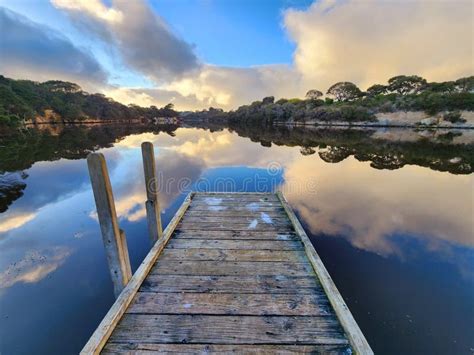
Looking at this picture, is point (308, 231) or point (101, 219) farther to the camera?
point (308, 231)

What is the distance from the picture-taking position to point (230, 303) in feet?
6.70

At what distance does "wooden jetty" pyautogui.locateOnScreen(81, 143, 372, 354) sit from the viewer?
1.64 meters

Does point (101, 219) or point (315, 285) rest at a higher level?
point (101, 219)

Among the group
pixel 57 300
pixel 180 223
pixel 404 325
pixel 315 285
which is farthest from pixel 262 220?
pixel 57 300

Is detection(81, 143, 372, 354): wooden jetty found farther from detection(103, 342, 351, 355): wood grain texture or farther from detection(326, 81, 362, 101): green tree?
detection(326, 81, 362, 101): green tree

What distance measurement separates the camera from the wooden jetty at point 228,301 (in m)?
1.64

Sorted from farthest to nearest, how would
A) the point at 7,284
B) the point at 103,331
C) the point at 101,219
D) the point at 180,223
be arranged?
the point at 180,223 → the point at 7,284 → the point at 101,219 → the point at 103,331

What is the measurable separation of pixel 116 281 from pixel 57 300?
5.34ft

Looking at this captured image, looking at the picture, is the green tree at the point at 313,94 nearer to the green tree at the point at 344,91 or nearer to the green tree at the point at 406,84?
the green tree at the point at 344,91

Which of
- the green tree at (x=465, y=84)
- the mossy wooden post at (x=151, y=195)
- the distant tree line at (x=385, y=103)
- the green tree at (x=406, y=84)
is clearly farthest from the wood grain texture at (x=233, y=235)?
the green tree at (x=406, y=84)

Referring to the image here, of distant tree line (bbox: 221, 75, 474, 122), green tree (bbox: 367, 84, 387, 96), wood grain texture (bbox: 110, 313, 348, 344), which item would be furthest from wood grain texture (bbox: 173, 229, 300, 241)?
green tree (bbox: 367, 84, 387, 96)

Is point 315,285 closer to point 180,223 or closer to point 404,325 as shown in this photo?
point 404,325

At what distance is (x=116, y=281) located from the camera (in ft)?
7.51

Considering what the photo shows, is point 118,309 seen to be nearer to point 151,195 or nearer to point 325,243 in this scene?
point 151,195
